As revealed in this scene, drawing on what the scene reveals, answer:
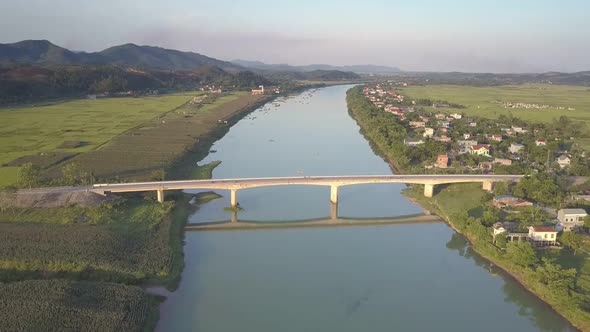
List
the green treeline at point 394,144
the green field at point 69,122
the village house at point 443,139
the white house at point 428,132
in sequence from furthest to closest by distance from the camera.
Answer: the white house at point 428,132 → the village house at point 443,139 → the green field at point 69,122 → the green treeline at point 394,144

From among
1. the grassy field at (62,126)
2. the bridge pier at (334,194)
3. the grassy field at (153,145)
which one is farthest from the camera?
the grassy field at (62,126)

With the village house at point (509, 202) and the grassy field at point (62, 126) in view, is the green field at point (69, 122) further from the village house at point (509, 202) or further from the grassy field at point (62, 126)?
the village house at point (509, 202)

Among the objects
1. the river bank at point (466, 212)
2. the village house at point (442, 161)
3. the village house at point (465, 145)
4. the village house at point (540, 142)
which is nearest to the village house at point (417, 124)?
the river bank at point (466, 212)

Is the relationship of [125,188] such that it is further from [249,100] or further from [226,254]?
[249,100]

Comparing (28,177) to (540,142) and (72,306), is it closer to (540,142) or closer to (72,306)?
(72,306)

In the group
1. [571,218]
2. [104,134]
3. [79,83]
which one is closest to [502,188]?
[571,218]

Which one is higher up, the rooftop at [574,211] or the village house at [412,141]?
the village house at [412,141]
